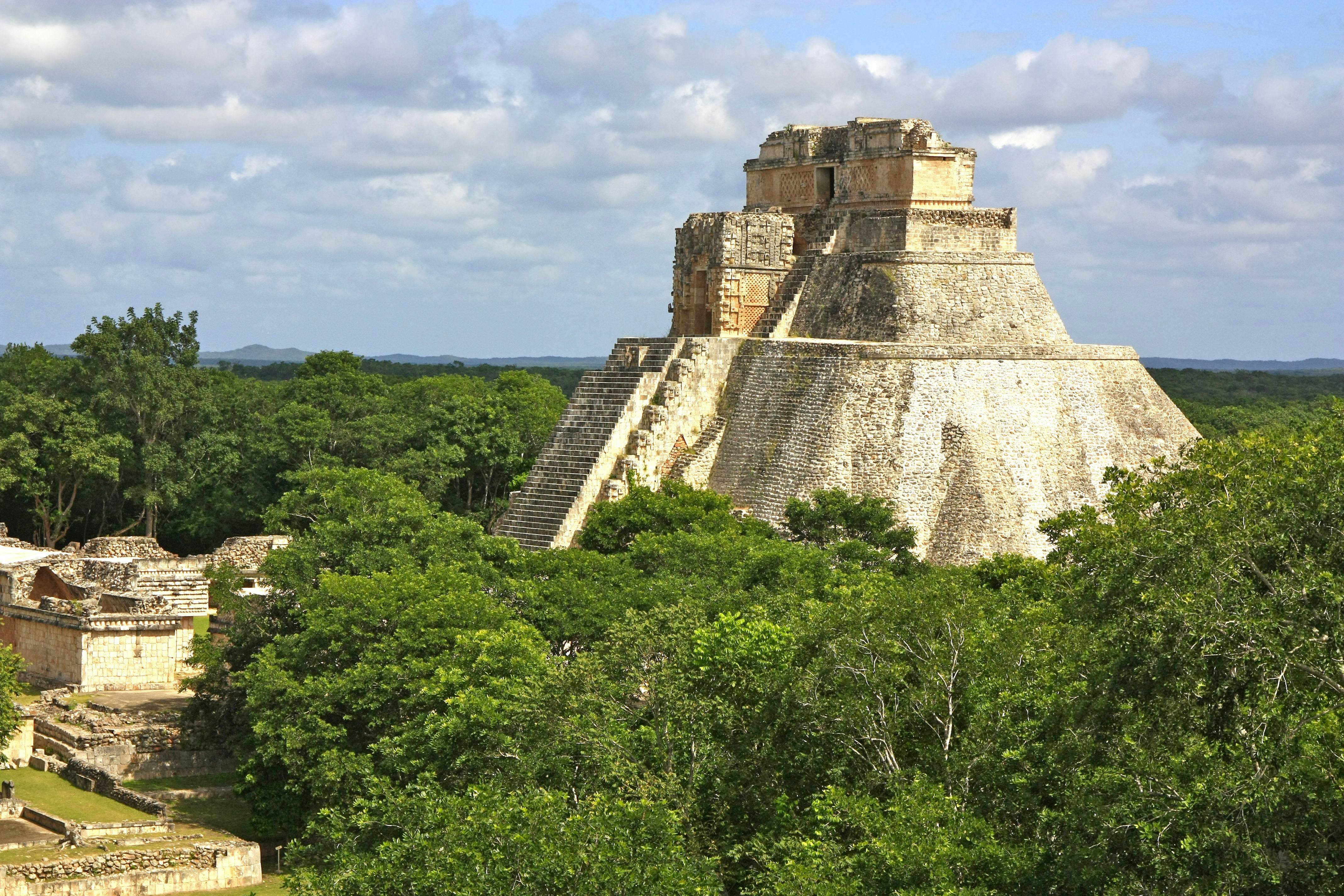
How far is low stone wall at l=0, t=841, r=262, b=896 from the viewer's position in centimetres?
2202

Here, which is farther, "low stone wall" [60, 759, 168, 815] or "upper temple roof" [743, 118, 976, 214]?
"upper temple roof" [743, 118, 976, 214]

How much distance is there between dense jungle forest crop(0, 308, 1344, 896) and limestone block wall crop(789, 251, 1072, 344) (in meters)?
4.57

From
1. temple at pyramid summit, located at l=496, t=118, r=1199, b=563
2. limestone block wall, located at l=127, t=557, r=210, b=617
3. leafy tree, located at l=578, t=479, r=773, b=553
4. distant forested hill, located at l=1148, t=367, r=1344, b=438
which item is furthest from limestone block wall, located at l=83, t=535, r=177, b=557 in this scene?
distant forested hill, located at l=1148, t=367, r=1344, b=438

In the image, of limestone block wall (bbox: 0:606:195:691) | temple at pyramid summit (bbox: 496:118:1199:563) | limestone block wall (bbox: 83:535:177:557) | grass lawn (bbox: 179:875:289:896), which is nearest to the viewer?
grass lawn (bbox: 179:875:289:896)

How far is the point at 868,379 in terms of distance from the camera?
1268 inches

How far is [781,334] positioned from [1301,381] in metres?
90.5

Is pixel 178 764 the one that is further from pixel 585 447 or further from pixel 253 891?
pixel 585 447

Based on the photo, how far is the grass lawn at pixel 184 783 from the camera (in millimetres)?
27516

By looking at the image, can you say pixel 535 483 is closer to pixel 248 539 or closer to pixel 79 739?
pixel 79 739

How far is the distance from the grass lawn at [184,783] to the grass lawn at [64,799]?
62cm

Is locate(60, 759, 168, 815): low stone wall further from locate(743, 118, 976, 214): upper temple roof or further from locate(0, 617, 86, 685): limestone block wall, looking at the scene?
locate(743, 118, 976, 214): upper temple roof

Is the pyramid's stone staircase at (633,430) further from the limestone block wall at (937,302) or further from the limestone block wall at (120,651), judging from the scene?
the limestone block wall at (120,651)

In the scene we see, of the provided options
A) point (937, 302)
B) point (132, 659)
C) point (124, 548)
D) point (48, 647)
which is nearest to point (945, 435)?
point (937, 302)

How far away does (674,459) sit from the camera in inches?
1329
